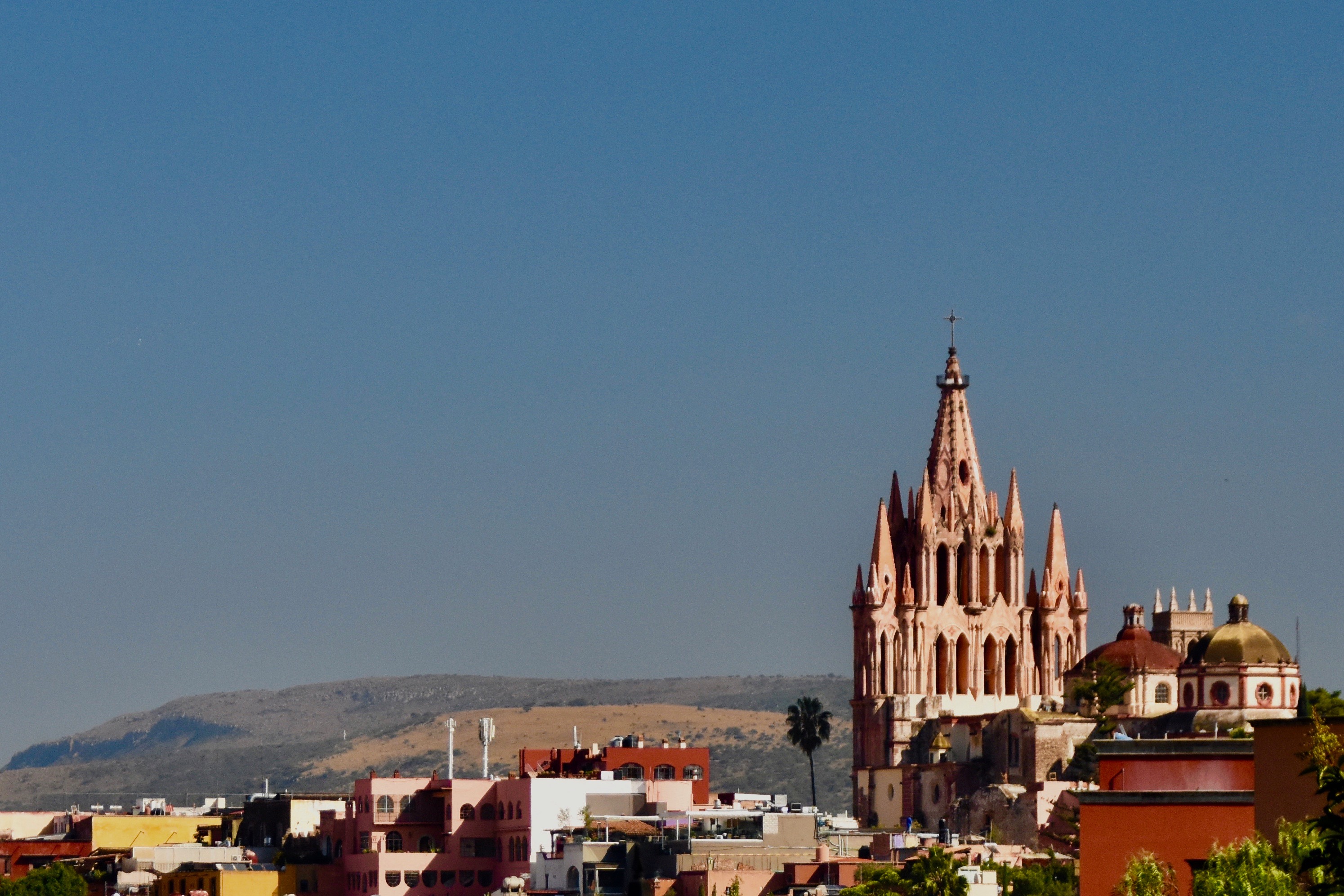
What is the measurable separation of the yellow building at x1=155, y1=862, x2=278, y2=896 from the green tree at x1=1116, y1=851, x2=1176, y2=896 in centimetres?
5905

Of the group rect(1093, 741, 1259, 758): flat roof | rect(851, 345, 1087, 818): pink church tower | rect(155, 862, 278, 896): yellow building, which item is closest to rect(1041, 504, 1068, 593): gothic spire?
rect(851, 345, 1087, 818): pink church tower

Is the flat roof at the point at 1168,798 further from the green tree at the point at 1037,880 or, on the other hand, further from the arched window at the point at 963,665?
the arched window at the point at 963,665

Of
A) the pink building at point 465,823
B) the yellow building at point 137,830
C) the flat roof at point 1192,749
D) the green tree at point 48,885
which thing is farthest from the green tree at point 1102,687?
the flat roof at point 1192,749

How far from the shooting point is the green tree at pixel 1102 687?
394ft

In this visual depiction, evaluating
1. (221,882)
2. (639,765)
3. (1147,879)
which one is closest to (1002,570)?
(639,765)

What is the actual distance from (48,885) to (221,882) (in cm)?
531

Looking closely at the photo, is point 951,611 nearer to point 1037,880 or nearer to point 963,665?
point 963,665

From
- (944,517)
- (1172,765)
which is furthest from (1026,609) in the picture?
(1172,765)

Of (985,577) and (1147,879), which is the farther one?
(985,577)

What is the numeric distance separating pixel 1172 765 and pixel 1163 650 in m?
86.5

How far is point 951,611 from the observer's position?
432 ft

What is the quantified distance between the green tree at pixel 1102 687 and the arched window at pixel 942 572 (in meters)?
9.80

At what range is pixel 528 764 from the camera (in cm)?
11119

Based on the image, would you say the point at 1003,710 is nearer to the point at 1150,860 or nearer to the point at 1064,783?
the point at 1064,783
